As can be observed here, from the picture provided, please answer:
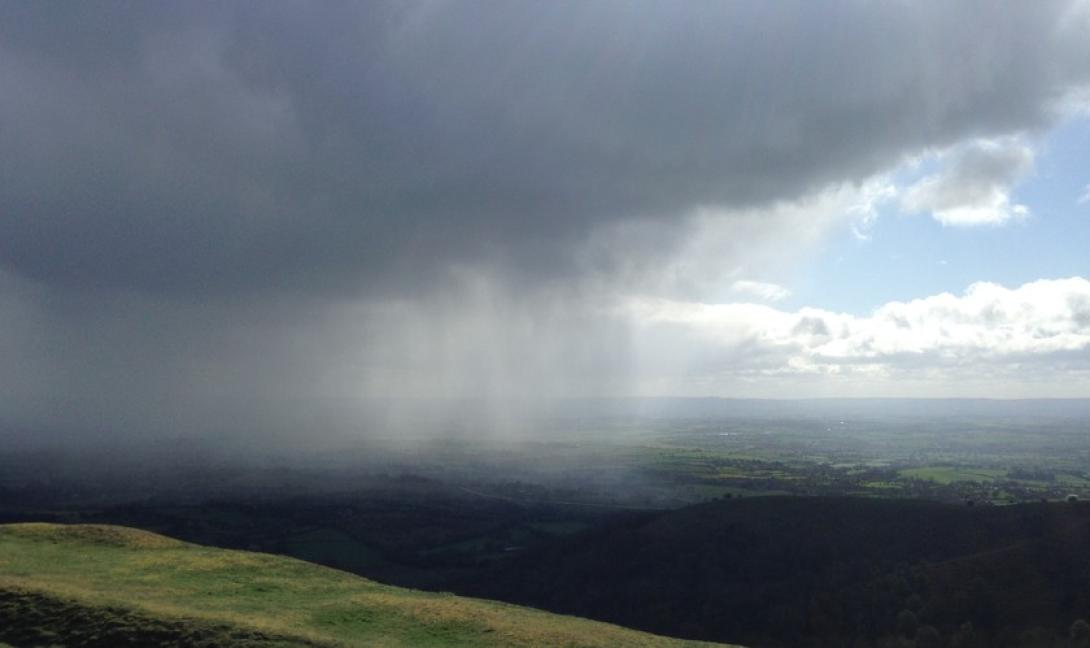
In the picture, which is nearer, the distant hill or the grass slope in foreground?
the grass slope in foreground

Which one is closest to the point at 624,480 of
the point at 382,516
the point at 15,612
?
the point at 382,516

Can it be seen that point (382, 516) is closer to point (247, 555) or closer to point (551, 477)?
point (551, 477)

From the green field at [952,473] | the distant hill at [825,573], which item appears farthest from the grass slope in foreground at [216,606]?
the green field at [952,473]

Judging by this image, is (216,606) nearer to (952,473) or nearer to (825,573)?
(825,573)

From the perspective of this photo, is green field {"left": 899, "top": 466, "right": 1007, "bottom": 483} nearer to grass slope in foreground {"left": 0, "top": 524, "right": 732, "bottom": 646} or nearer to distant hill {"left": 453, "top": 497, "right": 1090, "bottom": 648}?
distant hill {"left": 453, "top": 497, "right": 1090, "bottom": 648}

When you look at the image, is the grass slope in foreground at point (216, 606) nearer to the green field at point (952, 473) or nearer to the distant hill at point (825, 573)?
the distant hill at point (825, 573)

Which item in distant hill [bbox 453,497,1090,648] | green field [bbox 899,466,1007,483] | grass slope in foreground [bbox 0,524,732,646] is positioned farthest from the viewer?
green field [bbox 899,466,1007,483]

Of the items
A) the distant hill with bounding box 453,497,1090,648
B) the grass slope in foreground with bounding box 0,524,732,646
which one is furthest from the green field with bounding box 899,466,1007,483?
the grass slope in foreground with bounding box 0,524,732,646
